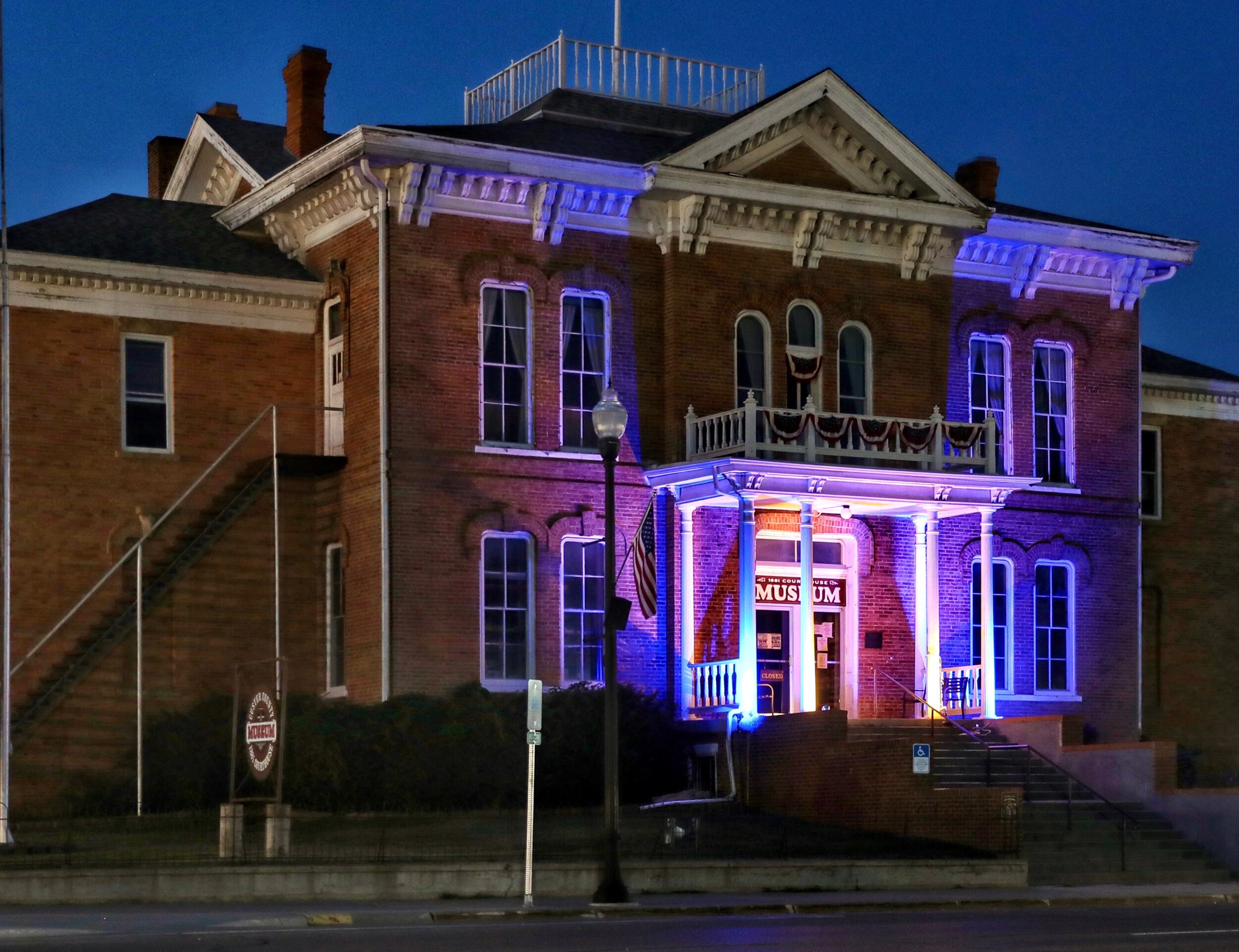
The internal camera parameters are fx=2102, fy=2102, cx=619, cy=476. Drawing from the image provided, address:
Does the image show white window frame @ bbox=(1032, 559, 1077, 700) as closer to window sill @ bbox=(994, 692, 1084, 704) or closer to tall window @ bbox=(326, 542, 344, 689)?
window sill @ bbox=(994, 692, 1084, 704)

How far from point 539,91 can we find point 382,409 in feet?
30.6

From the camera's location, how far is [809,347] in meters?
36.8

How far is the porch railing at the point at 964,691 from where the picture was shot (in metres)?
35.6

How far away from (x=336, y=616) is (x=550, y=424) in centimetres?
478

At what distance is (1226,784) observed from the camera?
1538 inches

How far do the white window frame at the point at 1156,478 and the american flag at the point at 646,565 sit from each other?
13.4 meters

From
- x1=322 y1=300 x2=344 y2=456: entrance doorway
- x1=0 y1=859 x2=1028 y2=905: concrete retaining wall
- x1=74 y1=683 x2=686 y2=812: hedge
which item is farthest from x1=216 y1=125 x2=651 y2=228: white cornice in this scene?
x1=0 y1=859 x2=1028 y2=905: concrete retaining wall

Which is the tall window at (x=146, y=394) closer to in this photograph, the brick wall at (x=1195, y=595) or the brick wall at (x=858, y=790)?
the brick wall at (x=858, y=790)

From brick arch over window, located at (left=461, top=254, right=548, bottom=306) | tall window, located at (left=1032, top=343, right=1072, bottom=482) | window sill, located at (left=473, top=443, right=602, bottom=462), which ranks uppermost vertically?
brick arch over window, located at (left=461, top=254, right=548, bottom=306)

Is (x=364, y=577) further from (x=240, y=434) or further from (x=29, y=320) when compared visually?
(x=29, y=320)

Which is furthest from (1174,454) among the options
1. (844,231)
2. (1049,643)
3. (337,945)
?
(337,945)

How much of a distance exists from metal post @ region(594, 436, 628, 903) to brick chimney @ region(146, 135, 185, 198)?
21.3 meters

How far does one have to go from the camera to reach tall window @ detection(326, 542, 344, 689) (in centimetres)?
3462

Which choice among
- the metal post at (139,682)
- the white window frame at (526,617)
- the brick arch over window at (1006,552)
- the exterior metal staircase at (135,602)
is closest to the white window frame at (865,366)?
the brick arch over window at (1006,552)
